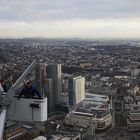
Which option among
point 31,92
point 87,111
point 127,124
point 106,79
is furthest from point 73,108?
point 31,92

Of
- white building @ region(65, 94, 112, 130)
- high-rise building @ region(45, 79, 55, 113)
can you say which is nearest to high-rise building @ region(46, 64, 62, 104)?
high-rise building @ region(45, 79, 55, 113)

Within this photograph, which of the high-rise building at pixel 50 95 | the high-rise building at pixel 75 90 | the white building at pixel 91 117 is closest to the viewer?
the white building at pixel 91 117

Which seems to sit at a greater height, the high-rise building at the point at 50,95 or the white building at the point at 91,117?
the high-rise building at the point at 50,95

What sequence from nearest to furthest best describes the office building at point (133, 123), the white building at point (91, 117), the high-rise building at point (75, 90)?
the office building at point (133, 123), the white building at point (91, 117), the high-rise building at point (75, 90)

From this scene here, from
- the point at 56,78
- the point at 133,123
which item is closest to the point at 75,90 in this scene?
the point at 56,78

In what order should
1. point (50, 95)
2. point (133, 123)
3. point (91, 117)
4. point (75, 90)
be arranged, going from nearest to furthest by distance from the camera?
point (133, 123) < point (91, 117) < point (50, 95) < point (75, 90)

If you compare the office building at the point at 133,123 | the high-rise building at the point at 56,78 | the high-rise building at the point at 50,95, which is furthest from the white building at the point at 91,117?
the high-rise building at the point at 56,78

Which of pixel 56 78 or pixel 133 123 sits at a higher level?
pixel 56 78

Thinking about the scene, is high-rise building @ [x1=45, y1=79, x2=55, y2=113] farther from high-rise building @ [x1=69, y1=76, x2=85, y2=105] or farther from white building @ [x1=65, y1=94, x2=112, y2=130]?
white building @ [x1=65, y1=94, x2=112, y2=130]

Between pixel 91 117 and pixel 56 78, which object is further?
pixel 56 78

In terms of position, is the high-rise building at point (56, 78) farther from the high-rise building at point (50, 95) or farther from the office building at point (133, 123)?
the office building at point (133, 123)

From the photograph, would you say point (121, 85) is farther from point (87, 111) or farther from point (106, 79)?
point (87, 111)

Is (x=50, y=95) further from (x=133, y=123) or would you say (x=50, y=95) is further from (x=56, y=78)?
(x=133, y=123)
